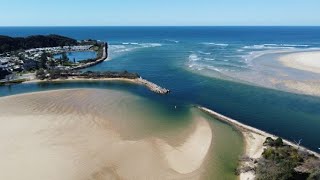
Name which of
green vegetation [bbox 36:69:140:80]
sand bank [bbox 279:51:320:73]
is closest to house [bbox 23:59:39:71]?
green vegetation [bbox 36:69:140:80]

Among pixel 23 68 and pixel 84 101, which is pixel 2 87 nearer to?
pixel 23 68

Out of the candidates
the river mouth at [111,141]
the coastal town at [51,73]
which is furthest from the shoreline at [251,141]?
the coastal town at [51,73]

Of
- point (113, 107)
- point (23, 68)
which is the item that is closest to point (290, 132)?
point (113, 107)

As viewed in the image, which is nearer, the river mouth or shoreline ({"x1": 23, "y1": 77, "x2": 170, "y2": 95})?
the river mouth

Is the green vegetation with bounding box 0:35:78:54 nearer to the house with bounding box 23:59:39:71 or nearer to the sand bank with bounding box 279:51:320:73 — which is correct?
the house with bounding box 23:59:39:71

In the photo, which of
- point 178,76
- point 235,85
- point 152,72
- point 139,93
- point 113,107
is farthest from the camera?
point 152,72

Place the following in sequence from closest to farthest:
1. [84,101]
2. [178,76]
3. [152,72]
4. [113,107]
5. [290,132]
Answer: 1. [290,132]
2. [113,107]
3. [84,101]
4. [178,76]
5. [152,72]

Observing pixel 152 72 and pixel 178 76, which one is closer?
pixel 178 76
